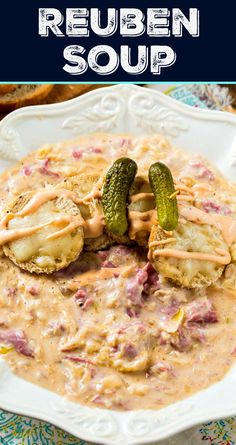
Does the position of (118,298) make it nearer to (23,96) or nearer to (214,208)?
(214,208)

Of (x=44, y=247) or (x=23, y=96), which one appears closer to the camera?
(x=44, y=247)

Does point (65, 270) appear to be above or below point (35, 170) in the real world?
below

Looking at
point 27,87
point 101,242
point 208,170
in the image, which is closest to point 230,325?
point 101,242

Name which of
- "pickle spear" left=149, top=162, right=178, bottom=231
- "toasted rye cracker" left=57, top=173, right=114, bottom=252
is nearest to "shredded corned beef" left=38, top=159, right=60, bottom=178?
"toasted rye cracker" left=57, top=173, right=114, bottom=252

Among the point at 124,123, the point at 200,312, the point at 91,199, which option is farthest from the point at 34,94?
the point at 200,312

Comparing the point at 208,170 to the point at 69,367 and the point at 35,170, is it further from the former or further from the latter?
the point at 69,367

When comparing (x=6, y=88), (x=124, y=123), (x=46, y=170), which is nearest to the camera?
(x=46, y=170)
